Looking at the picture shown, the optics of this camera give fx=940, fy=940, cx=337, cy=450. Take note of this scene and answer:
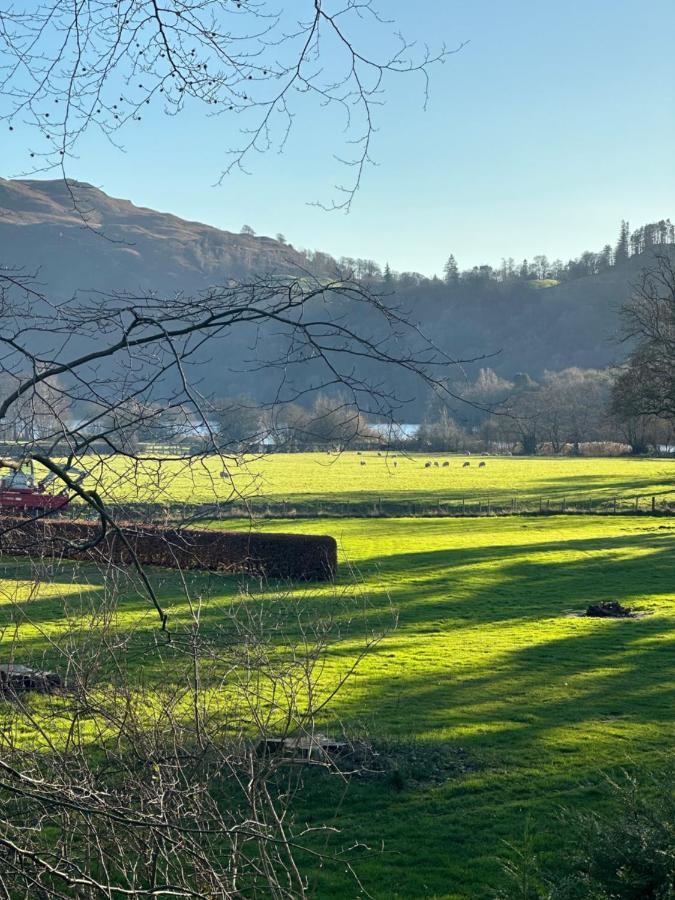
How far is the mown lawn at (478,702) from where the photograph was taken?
782 cm

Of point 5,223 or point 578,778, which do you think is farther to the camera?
point 578,778

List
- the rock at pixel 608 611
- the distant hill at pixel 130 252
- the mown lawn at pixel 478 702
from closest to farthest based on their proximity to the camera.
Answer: the distant hill at pixel 130 252 < the mown lawn at pixel 478 702 < the rock at pixel 608 611

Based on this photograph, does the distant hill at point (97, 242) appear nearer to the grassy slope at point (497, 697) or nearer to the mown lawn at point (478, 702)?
the mown lawn at point (478, 702)

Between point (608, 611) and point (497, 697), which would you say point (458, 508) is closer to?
point (608, 611)

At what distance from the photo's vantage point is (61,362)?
3.96m

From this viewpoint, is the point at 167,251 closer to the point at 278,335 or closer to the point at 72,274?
the point at 72,274

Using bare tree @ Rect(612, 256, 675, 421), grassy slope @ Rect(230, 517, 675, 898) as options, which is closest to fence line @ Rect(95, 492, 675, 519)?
bare tree @ Rect(612, 256, 675, 421)

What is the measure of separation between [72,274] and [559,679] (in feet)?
29.7

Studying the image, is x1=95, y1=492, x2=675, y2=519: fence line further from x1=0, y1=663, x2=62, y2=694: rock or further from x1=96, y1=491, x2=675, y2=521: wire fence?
x1=0, y1=663, x2=62, y2=694: rock

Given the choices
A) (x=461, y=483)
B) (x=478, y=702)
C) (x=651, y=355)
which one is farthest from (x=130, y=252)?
(x=461, y=483)

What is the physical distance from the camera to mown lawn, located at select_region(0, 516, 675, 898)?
7.82m

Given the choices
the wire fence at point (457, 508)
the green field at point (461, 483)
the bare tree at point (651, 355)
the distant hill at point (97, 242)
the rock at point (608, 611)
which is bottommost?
the rock at point (608, 611)

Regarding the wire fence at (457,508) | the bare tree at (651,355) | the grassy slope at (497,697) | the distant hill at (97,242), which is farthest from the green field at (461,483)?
the distant hill at (97,242)

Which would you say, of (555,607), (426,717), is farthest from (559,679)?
(555,607)
